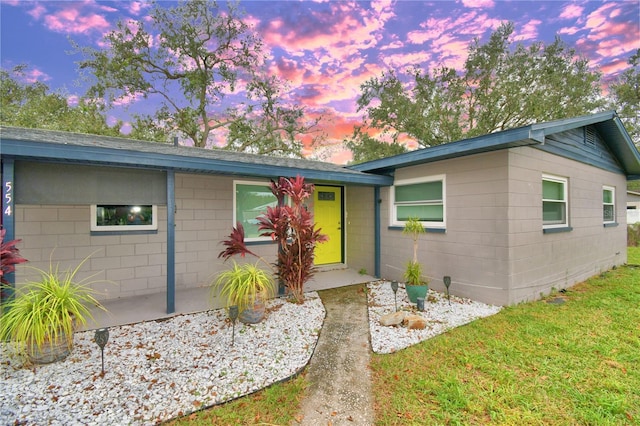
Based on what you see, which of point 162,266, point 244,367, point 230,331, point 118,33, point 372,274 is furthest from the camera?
point 118,33

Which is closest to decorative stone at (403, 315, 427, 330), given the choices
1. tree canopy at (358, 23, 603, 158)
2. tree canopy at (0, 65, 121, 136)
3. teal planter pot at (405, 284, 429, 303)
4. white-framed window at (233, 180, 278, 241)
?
teal planter pot at (405, 284, 429, 303)

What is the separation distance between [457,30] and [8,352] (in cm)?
1295

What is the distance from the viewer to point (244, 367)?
8.73ft

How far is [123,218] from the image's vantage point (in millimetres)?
4777

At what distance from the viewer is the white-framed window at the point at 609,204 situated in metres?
7.15

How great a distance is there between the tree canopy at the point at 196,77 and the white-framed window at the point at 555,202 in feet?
38.5

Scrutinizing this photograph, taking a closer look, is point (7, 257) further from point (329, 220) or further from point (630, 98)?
point (630, 98)

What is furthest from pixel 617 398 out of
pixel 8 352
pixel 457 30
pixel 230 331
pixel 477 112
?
pixel 477 112

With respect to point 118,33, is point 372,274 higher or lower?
lower

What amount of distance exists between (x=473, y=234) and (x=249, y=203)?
426 centimetres

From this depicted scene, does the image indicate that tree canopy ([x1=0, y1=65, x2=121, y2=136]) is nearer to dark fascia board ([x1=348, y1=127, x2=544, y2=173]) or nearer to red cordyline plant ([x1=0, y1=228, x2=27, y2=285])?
red cordyline plant ([x1=0, y1=228, x2=27, y2=285])

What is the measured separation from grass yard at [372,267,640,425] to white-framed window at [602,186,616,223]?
15.5 feet

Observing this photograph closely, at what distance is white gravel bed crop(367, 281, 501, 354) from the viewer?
323 cm

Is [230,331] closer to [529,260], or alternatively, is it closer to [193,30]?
[529,260]
